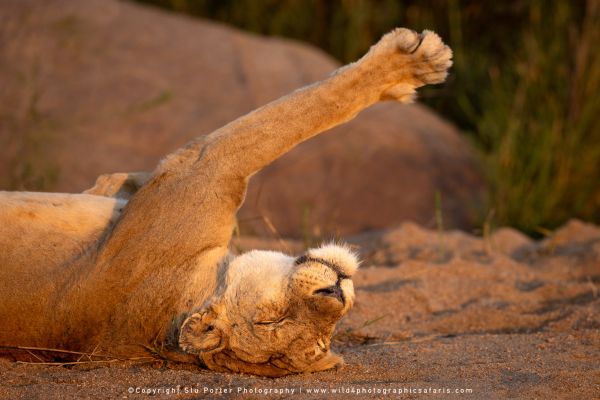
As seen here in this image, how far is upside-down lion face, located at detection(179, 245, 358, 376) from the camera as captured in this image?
10.7 feet

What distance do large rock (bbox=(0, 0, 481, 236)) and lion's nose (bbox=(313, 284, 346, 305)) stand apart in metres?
4.25

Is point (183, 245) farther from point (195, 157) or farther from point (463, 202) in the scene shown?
point (463, 202)

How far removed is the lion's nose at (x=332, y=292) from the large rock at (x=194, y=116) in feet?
14.0

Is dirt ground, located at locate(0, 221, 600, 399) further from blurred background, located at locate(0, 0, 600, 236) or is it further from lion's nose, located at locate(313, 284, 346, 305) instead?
blurred background, located at locate(0, 0, 600, 236)

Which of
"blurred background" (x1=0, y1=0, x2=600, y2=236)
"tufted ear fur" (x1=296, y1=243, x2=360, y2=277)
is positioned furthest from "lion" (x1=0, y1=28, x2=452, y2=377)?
"blurred background" (x1=0, y1=0, x2=600, y2=236)

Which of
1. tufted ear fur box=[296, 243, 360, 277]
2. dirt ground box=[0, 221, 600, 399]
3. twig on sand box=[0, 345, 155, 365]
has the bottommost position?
dirt ground box=[0, 221, 600, 399]

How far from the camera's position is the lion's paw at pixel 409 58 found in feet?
12.5

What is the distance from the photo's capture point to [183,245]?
3574mm

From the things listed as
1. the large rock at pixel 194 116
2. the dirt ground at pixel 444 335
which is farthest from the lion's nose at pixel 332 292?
the large rock at pixel 194 116

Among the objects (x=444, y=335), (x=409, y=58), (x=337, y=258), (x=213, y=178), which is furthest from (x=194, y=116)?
(x=337, y=258)

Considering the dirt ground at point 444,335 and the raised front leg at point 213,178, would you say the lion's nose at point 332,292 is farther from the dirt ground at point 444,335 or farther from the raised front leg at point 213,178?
the raised front leg at point 213,178

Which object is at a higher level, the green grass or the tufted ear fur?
the green grass

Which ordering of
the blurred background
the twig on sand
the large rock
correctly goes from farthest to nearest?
the large rock
the blurred background
the twig on sand

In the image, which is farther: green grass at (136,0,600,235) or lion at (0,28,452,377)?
green grass at (136,0,600,235)
